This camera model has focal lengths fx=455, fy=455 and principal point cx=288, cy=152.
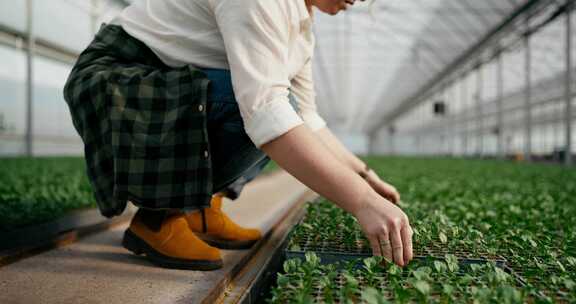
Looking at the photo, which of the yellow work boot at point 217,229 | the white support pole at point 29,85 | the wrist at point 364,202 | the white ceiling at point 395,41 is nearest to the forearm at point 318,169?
the wrist at point 364,202

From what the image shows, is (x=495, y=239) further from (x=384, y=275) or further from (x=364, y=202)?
(x=364, y=202)

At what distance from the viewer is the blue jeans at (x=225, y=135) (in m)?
1.77

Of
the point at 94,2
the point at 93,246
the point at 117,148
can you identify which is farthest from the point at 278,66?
the point at 94,2

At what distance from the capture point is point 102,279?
5.71 ft

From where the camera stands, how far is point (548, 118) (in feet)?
87.3

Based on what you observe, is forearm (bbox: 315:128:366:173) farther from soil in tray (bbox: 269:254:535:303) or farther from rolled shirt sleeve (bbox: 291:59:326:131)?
soil in tray (bbox: 269:254:535:303)

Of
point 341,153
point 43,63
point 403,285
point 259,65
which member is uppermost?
point 43,63

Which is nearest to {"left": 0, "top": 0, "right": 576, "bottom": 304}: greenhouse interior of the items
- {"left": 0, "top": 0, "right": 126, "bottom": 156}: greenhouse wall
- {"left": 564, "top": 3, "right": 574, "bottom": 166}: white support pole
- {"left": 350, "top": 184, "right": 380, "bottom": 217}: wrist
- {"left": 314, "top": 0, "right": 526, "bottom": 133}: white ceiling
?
{"left": 350, "top": 184, "right": 380, "bottom": 217}: wrist

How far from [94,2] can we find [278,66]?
1325 cm

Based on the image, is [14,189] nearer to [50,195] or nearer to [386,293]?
[50,195]

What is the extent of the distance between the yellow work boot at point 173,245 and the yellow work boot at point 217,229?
0.99 feet

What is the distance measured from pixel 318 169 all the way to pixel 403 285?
1.36ft

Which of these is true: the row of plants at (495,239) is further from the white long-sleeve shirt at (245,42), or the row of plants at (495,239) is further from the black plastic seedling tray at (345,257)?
the white long-sleeve shirt at (245,42)

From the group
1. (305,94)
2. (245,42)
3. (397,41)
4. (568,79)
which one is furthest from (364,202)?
(397,41)
